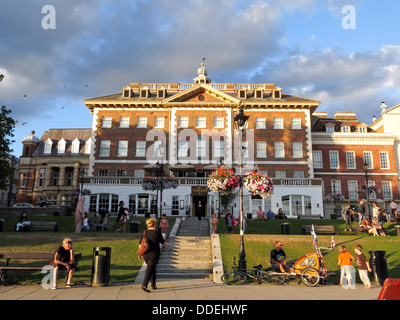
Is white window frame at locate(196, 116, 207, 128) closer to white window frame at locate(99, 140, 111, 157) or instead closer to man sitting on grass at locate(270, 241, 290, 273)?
white window frame at locate(99, 140, 111, 157)

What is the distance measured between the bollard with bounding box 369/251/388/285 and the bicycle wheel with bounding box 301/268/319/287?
2.77 m

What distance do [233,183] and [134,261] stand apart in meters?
5.54

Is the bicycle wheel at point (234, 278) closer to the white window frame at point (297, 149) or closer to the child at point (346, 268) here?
the child at point (346, 268)

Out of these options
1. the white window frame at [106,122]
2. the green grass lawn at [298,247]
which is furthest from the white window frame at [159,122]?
the green grass lawn at [298,247]

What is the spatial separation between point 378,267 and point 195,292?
7.52 m

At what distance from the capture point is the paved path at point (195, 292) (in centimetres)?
897

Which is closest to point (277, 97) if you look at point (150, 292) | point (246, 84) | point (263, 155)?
point (246, 84)

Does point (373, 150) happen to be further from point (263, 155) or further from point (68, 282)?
point (68, 282)

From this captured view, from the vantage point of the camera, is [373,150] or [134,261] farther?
[373,150]


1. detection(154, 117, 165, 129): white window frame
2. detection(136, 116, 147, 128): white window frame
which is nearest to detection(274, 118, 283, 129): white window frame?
detection(154, 117, 165, 129): white window frame

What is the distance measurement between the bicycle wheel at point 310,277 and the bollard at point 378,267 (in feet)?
9.08

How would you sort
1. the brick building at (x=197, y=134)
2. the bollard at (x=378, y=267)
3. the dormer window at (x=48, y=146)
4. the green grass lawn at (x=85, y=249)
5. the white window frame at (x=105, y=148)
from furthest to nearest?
1. the dormer window at (x=48, y=146)
2. the white window frame at (x=105, y=148)
3. the brick building at (x=197, y=134)
4. the bollard at (x=378, y=267)
5. the green grass lawn at (x=85, y=249)

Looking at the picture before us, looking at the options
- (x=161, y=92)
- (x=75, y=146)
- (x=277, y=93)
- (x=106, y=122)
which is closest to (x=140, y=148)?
(x=106, y=122)
